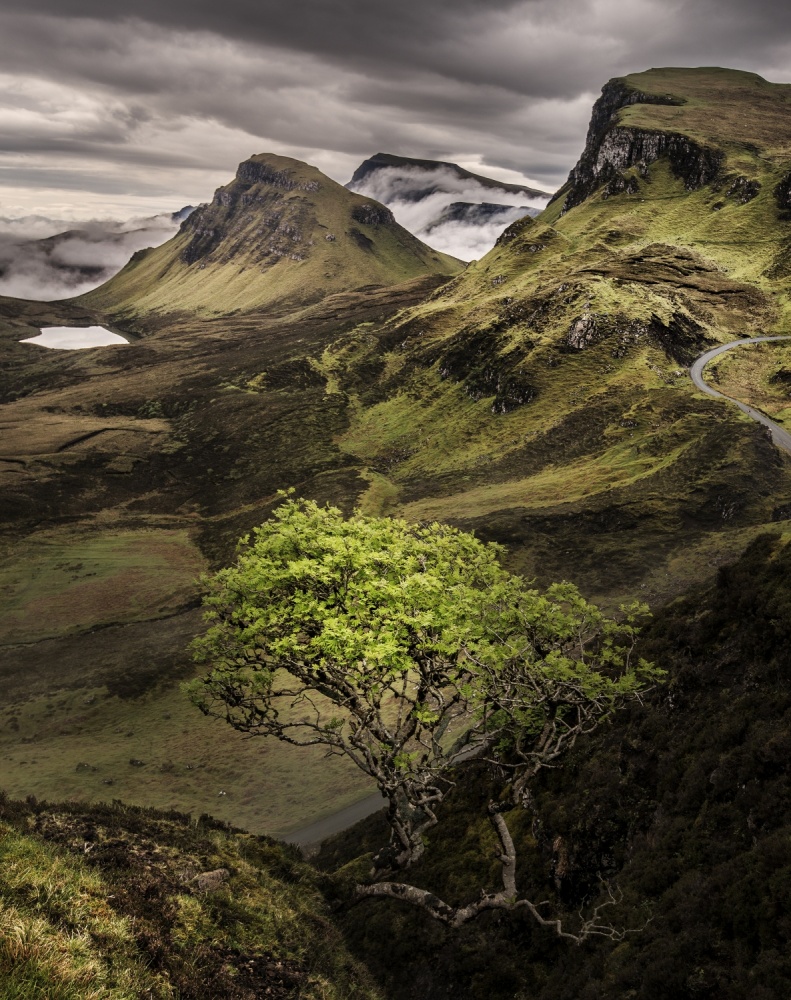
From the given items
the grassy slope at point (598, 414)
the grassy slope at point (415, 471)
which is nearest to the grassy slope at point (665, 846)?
the grassy slope at point (415, 471)

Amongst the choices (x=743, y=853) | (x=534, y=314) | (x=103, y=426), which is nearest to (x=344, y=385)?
(x=534, y=314)

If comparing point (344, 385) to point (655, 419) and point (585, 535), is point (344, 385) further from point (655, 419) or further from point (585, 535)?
point (585, 535)

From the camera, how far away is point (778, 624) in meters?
19.3

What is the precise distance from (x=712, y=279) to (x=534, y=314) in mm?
51085

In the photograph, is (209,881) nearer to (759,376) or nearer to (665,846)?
(665,846)

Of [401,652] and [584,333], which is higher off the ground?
[584,333]

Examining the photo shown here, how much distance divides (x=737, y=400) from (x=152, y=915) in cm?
12011

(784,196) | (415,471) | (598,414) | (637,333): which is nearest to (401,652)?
(598,414)

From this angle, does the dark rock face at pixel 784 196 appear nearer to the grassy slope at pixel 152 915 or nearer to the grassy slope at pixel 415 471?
the grassy slope at pixel 415 471

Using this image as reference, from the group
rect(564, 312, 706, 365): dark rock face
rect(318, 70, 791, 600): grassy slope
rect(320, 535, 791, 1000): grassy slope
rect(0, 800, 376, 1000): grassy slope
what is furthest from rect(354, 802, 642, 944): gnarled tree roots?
rect(564, 312, 706, 365): dark rock face

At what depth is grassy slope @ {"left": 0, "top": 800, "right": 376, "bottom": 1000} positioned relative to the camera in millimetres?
7996

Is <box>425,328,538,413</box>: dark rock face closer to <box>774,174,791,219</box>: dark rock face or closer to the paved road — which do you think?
the paved road

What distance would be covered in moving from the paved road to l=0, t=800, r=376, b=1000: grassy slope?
90.9 m

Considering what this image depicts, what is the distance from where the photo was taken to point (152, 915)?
41.7 ft
